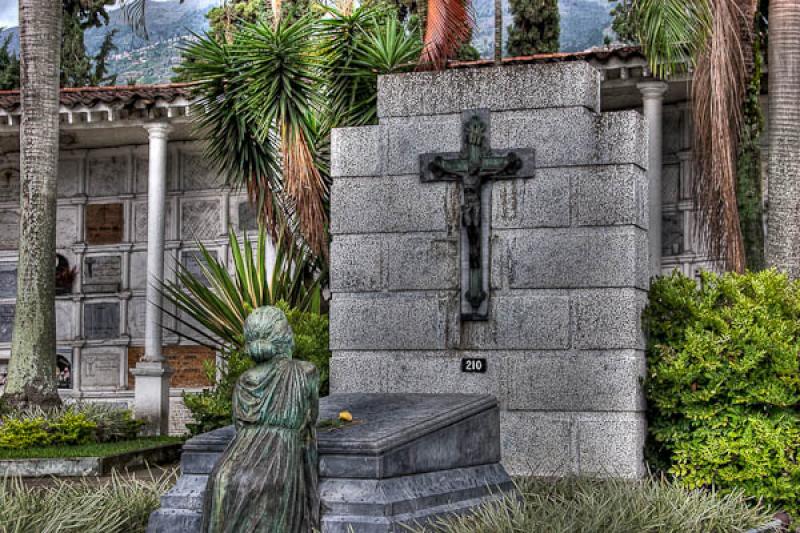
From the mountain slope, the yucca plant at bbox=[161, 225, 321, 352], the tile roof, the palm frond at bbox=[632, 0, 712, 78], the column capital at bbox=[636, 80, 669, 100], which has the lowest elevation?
the yucca plant at bbox=[161, 225, 321, 352]

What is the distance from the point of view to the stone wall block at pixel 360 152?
909cm

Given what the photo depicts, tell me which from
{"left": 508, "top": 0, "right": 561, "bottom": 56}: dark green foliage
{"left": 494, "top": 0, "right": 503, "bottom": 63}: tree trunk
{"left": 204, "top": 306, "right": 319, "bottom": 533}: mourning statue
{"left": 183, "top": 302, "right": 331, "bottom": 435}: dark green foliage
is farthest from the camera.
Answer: {"left": 508, "top": 0, "right": 561, "bottom": 56}: dark green foliage

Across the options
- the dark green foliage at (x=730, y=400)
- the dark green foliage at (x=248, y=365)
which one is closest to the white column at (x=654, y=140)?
the dark green foliage at (x=248, y=365)

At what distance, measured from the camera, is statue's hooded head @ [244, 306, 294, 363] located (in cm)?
598

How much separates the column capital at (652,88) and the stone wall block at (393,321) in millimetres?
8484

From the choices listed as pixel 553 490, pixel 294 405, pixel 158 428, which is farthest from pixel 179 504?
pixel 158 428

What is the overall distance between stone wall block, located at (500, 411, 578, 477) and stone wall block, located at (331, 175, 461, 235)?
136 centimetres

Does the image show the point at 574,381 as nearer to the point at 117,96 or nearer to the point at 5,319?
the point at 117,96

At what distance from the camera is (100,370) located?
21.0 meters

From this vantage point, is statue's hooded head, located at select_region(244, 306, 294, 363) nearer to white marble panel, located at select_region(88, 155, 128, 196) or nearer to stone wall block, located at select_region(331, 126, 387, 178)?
stone wall block, located at select_region(331, 126, 387, 178)

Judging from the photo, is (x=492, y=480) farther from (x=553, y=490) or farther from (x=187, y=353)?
(x=187, y=353)

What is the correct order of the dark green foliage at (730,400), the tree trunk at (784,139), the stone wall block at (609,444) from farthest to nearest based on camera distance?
1. the tree trunk at (784,139)
2. the dark green foliage at (730,400)
3. the stone wall block at (609,444)

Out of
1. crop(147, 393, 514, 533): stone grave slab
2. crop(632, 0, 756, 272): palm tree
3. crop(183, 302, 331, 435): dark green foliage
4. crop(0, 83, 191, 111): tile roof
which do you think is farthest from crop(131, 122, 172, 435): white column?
crop(147, 393, 514, 533): stone grave slab

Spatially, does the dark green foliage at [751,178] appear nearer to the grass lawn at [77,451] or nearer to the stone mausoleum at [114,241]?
the grass lawn at [77,451]
